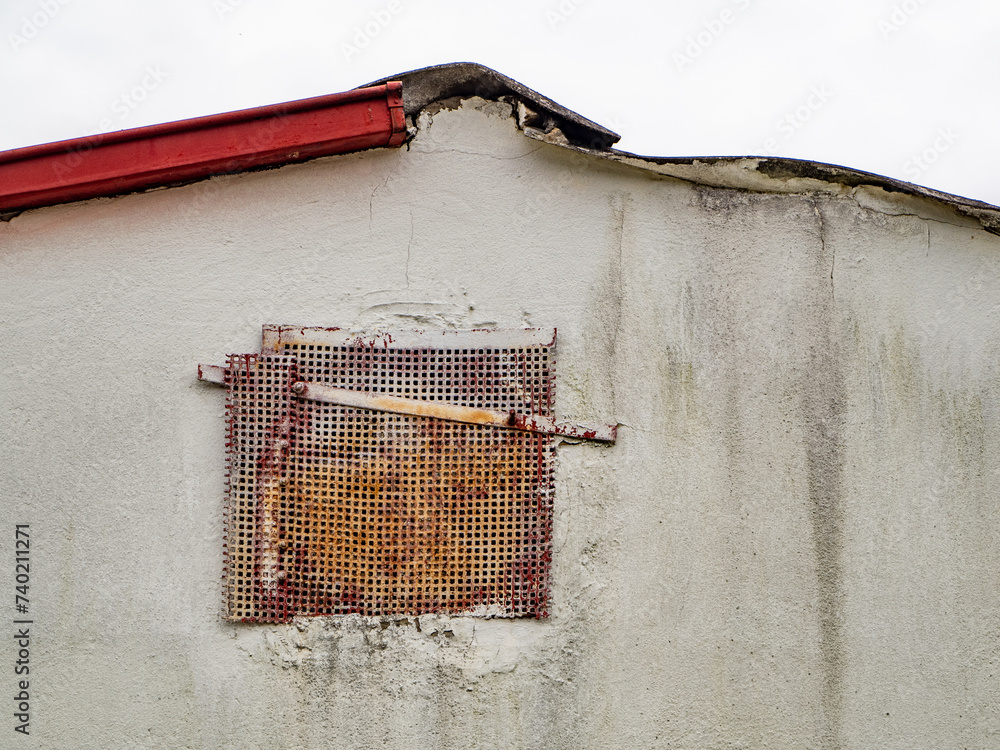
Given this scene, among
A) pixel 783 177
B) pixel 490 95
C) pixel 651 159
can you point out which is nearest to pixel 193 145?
pixel 490 95

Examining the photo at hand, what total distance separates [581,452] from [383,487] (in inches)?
34.5

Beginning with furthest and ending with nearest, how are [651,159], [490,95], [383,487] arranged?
[490,95], [651,159], [383,487]

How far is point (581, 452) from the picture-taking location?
3.58 metres

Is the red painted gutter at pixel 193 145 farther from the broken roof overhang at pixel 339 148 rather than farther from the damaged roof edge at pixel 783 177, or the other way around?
the damaged roof edge at pixel 783 177

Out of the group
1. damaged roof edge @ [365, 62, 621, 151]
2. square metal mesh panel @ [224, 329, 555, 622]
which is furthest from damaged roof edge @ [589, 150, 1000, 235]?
square metal mesh panel @ [224, 329, 555, 622]

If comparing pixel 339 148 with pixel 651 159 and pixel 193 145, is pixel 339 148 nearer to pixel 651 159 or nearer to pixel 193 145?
pixel 193 145

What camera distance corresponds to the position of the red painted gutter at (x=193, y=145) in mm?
3496

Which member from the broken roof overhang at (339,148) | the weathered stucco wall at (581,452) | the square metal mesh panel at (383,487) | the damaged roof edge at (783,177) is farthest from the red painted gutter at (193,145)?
the damaged roof edge at (783,177)

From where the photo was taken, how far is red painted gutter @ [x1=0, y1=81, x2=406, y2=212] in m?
3.50

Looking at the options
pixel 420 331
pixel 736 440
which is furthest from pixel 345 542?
pixel 736 440

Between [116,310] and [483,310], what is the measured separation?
1618 millimetres

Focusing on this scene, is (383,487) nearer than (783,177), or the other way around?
(383,487)

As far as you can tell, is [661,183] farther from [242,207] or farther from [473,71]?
[242,207]

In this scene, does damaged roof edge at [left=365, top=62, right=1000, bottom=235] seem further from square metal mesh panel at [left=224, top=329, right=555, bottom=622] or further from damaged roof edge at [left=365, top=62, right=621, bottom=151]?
square metal mesh panel at [left=224, top=329, right=555, bottom=622]
